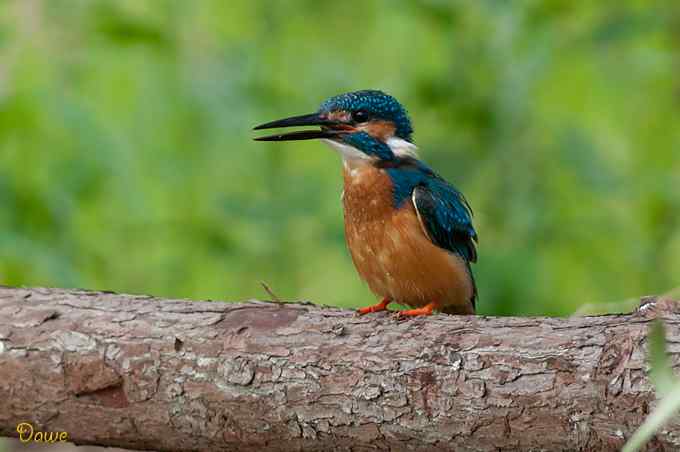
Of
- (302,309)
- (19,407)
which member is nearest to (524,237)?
(302,309)

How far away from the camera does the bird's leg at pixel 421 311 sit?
3615 millimetres

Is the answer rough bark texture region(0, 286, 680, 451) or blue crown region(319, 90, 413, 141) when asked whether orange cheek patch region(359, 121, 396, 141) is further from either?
rough bark texture region(0, 286, 680, 451)

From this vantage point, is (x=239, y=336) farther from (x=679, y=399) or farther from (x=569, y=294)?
(x=569, y=294)

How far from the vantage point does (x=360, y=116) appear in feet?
14.2

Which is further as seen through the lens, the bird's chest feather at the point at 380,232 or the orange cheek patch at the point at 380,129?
the orange cheek patch at the point at 380,129

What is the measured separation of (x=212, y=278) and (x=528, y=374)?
3487mm

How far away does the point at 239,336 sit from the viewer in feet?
10.7

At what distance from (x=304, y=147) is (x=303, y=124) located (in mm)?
2326

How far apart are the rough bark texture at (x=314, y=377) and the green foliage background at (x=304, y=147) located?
2.39 m

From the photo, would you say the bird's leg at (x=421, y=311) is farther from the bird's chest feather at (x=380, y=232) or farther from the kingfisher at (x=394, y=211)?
the bird's chest feather at (x=380, y=232)

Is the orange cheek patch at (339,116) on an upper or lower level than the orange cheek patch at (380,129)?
upper

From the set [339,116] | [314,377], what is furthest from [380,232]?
[314,377]
